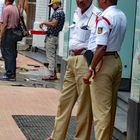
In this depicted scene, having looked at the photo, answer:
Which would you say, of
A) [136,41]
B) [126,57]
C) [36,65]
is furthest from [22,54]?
[136,41]

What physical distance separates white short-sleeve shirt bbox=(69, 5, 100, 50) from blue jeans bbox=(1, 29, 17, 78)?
6.18 m

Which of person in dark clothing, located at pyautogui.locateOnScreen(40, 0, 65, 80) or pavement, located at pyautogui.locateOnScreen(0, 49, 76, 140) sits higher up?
person in dark clothing, located at pyautogui.locateOnScreen(40, 0, 65, 80)

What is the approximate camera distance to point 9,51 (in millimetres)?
12688

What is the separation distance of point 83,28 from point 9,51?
21.5 feet

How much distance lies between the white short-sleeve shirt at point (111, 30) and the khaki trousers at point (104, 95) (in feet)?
0.57

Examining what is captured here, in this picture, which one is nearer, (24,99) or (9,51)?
(24,99)

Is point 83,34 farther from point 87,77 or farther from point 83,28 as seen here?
point 87,77

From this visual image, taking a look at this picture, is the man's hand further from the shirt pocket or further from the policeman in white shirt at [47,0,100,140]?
the shirt pocket

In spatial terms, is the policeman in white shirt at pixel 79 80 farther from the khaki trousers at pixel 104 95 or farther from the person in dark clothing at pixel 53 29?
the person in dark clothing at pixel 53 29

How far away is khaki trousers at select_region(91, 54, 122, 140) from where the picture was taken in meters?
5.91

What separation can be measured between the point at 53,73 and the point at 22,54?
672 cm

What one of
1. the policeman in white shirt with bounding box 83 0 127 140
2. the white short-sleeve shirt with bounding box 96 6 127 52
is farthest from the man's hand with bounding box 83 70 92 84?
the white short-sleeve shirt with bounding box 96 6 127 52

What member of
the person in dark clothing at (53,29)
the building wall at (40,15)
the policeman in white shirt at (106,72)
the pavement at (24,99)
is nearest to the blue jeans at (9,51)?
the pavement at (24,99)

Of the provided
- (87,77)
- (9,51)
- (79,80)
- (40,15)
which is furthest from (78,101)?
(40,15)
